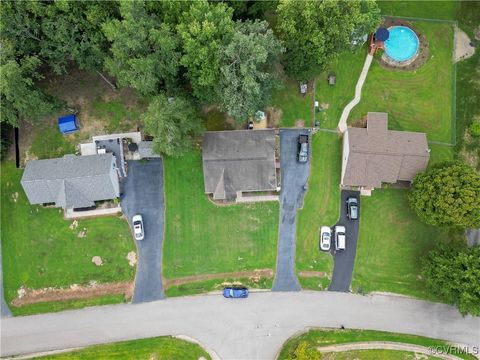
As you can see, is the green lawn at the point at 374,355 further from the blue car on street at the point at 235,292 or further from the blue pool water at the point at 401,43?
the blue pool water at the point at 401,43

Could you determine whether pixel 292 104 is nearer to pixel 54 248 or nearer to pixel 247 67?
pixel 247 67

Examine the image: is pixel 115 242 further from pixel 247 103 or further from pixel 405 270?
pixel 405 270

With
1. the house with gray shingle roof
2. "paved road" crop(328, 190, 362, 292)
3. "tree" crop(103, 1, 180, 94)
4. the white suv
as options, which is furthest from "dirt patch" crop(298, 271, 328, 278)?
"tree" crop(103, 1, 180, 94)

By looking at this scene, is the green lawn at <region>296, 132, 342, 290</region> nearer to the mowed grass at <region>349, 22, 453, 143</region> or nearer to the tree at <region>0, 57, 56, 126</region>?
the mowed grass at <region>349, 22, 453, 143</region>

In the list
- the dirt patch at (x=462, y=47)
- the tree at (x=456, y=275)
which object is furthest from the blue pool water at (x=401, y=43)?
the tree at (x=456, y=275)

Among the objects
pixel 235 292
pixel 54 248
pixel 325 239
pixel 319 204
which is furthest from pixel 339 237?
pixel 54 248

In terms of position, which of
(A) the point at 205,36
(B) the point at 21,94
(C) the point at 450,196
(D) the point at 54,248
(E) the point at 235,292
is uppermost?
(A) the point at 205,36
